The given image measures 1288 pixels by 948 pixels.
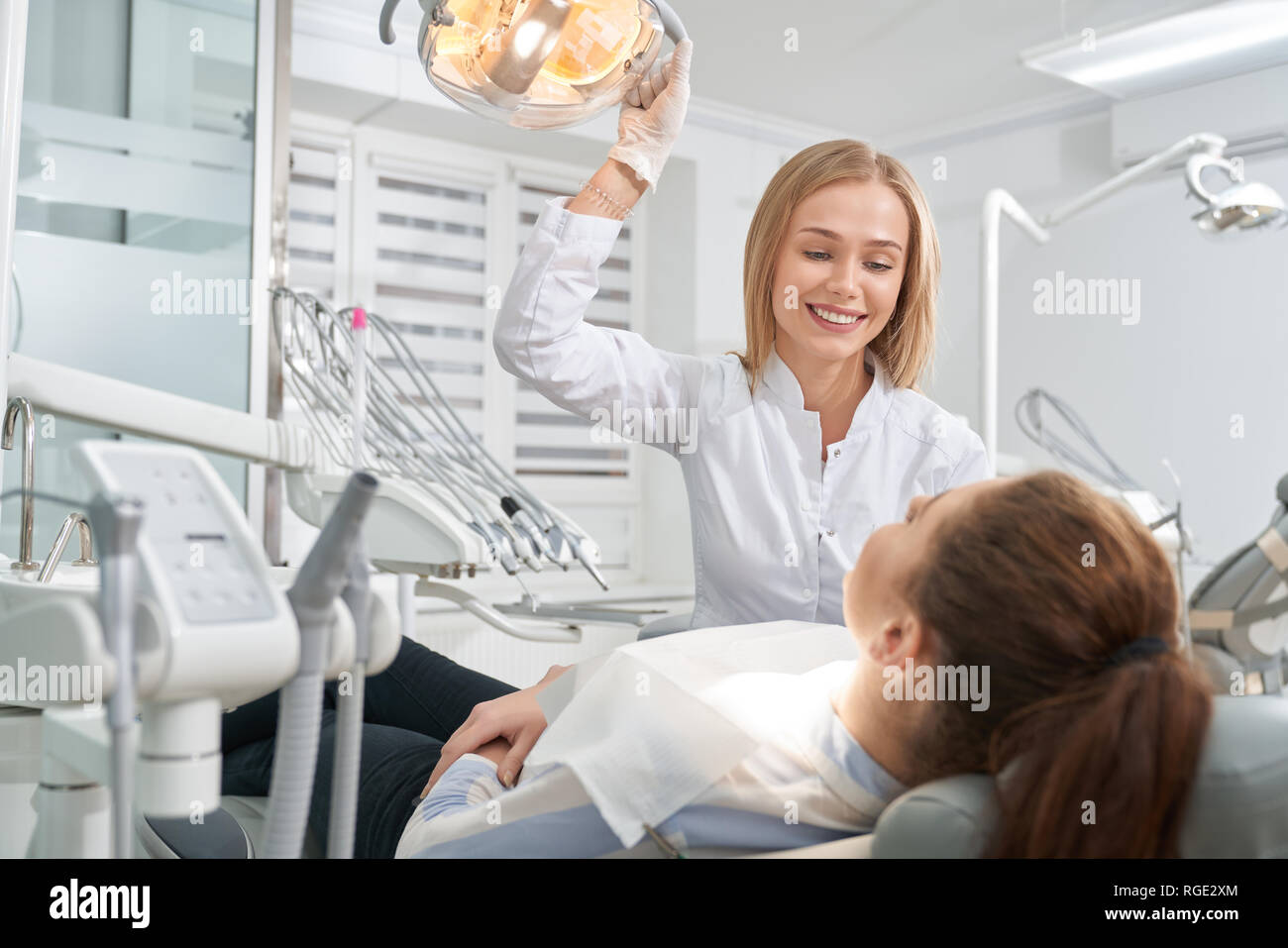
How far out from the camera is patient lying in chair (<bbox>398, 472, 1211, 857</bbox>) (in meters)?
0.66

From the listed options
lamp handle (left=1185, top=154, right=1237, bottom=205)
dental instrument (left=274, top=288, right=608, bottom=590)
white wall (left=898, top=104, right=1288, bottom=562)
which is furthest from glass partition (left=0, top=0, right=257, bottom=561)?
white wall (left=898, top=104, right=1288, bottom=562)

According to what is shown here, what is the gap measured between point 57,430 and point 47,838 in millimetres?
1895

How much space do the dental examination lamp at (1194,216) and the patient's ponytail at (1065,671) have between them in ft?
5.04

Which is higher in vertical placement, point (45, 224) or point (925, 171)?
point (925, 171)

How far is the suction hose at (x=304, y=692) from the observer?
1.77ft

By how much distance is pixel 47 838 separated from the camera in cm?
57

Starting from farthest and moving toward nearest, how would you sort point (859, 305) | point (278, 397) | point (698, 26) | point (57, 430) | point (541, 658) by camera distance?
point (541, 658)
point (698, 26)
point (278, 397)
point (57, 430)
point (859, 305)

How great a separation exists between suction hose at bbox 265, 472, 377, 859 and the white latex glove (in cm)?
75

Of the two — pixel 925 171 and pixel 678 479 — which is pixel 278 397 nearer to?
pixel 678 479

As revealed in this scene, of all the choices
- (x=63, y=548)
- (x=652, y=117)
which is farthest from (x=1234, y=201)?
(x=63, y=548)

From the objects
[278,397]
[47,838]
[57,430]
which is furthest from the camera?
[278,397]

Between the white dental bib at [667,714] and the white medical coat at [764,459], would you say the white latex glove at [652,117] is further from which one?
the white dental bib at [667,714]

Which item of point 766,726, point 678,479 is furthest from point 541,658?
point 766,726

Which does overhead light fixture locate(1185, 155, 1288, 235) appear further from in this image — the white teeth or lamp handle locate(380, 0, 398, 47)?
lamp handle locate(380, 0, 398, 47)
